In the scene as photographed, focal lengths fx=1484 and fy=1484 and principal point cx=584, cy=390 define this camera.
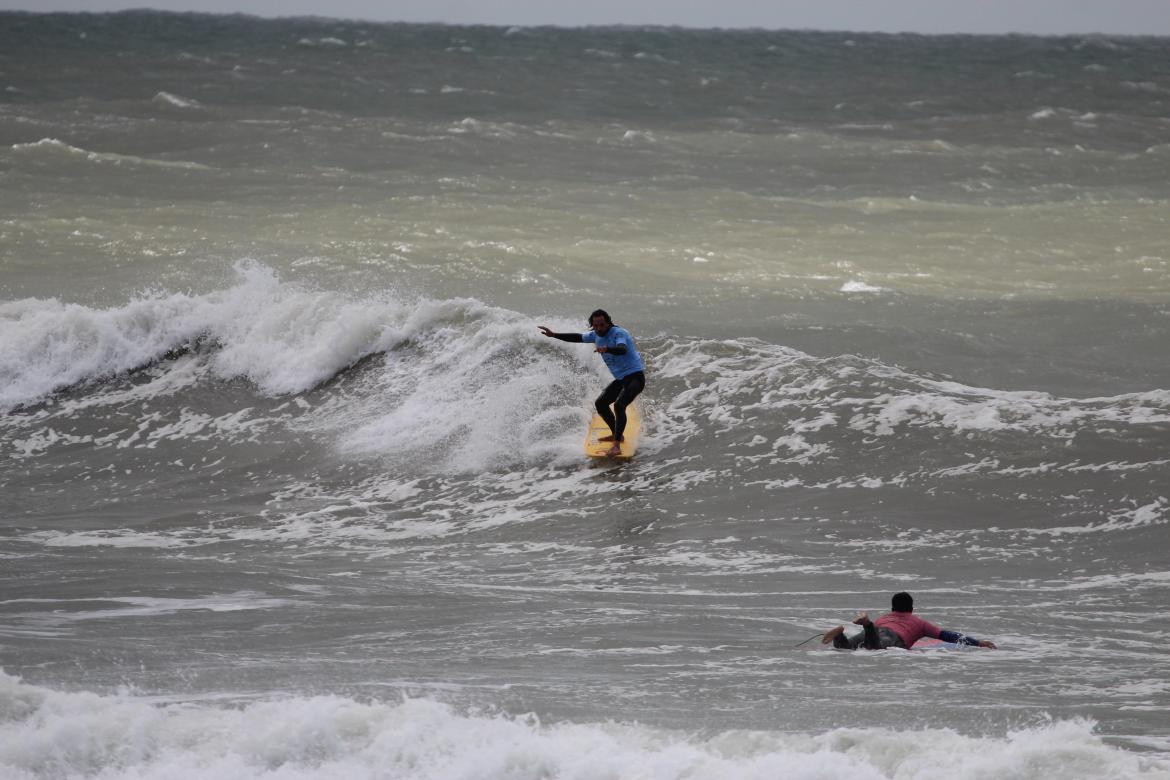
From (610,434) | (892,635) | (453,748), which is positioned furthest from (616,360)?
(453,748)

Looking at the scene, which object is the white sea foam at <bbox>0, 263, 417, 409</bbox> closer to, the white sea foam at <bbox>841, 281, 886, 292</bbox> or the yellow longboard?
the yellow longboard

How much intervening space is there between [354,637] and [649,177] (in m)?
28.5

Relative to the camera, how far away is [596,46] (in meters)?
74.2

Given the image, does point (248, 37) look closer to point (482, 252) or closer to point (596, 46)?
point (596, 46)

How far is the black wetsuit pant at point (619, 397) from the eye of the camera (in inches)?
540

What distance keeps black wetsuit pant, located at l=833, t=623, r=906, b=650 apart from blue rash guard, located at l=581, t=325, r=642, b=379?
215 inches

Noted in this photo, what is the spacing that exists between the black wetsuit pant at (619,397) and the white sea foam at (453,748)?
6.84 meters

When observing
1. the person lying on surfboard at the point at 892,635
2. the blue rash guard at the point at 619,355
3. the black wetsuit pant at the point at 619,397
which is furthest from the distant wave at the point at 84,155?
the person lying on surfboard at the point at 892,635

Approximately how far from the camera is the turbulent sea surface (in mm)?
7078

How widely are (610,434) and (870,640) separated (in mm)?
6123

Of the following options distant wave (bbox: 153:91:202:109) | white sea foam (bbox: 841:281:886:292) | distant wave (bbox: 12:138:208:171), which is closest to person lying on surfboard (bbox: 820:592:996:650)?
white sea foam (bbox: 841:281:886:292)

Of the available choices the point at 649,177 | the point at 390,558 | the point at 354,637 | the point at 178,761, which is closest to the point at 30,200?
the point at 649,177

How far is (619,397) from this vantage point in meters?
13.9

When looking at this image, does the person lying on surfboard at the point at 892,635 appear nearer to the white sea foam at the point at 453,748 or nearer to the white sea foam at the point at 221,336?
the white sea foam at the point at 453,748
